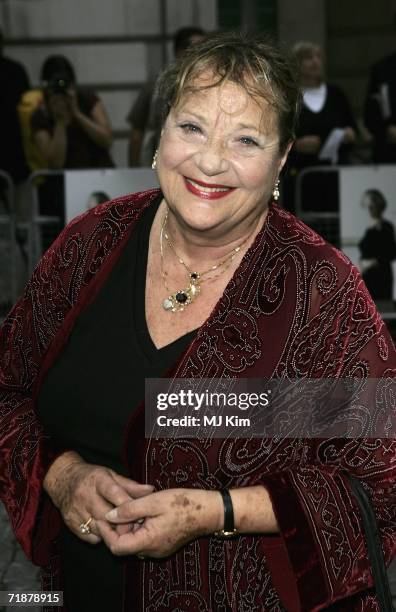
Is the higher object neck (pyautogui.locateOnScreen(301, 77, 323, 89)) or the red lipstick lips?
neck (pyautogui.locateOnScreen(301, 77, 323, 89))

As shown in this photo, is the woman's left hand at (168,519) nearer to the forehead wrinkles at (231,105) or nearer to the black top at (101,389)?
the black top at (101,389)

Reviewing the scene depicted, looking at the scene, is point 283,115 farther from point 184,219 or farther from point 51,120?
point 51,120

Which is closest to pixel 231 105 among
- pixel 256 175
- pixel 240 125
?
pixel 240 125

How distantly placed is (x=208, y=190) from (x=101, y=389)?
0.50 meters

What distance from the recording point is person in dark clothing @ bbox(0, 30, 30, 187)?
8.98 meters

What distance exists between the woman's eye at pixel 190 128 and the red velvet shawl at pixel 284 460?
11.5 inches

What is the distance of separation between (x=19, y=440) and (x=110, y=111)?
9.57 m

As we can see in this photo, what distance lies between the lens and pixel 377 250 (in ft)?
26.2

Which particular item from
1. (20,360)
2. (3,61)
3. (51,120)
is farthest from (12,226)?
(20,360)

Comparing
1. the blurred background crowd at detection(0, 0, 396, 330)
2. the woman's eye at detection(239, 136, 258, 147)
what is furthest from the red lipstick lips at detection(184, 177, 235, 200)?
the blurred background crowd at detection(0, 0, 396, 330)

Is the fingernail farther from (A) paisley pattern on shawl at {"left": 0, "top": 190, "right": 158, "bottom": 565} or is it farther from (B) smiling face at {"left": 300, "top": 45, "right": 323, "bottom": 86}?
(B) smiling face at {"left": 300, "top": 45, "right": 323, "bottom": 86}

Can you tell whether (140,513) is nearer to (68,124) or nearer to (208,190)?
(208,190)

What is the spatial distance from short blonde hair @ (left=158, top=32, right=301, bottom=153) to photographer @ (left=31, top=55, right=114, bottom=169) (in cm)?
536

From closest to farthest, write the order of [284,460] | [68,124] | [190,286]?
[284,460]
[190,286]
[68,124]
